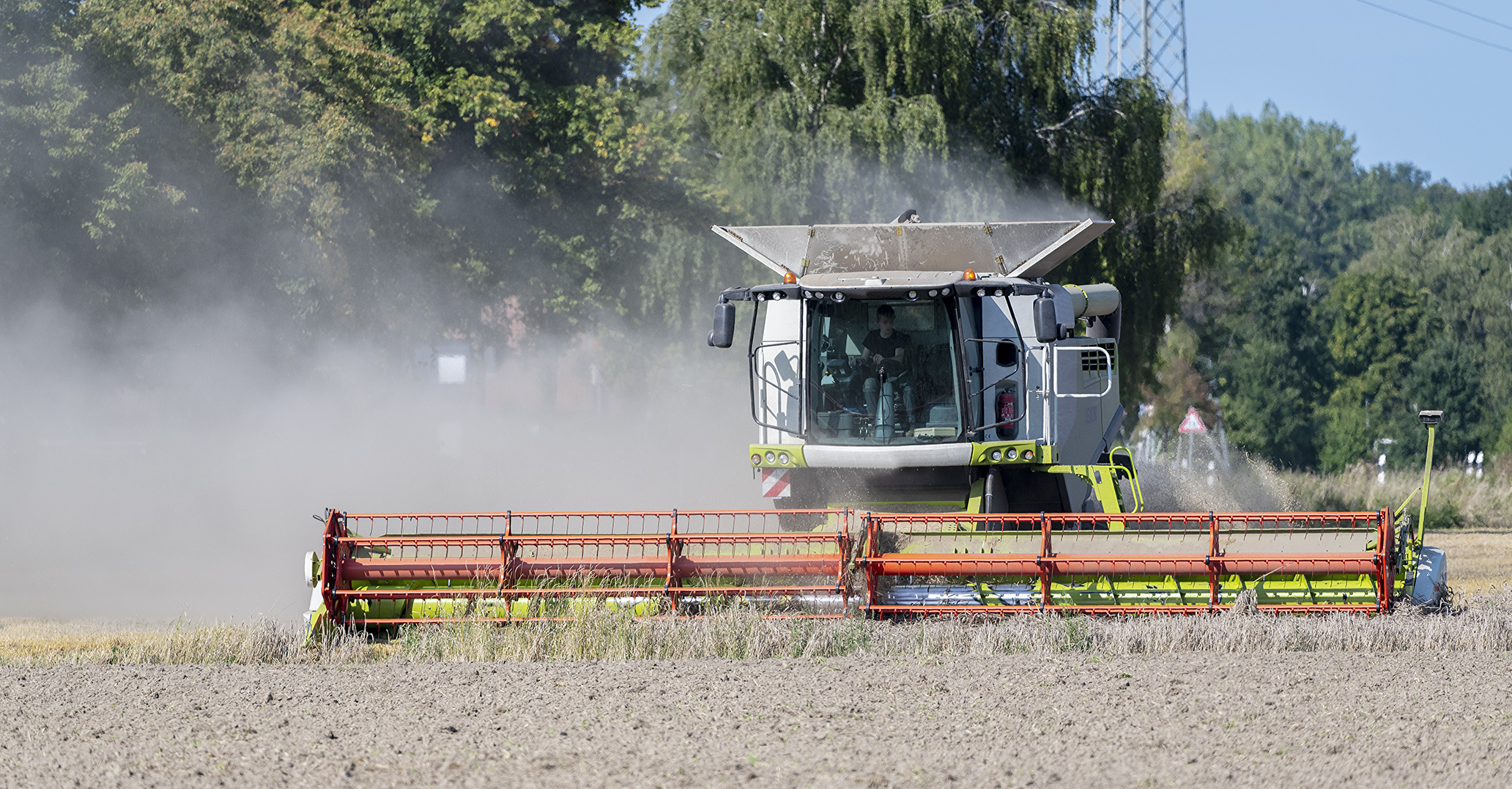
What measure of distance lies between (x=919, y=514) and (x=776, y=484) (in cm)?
198

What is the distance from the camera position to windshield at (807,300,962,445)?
35.8 ft

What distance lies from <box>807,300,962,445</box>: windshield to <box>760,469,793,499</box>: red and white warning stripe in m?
0.54

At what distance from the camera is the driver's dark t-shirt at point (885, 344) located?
11078 mm

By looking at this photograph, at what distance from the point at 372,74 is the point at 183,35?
8.23 feet

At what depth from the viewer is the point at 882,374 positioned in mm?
11062

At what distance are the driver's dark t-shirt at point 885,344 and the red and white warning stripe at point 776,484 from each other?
1.18m

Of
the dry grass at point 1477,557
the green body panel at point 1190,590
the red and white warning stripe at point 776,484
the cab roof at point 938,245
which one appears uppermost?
the cab roof at point 938,245

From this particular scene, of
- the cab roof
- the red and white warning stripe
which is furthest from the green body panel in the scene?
the cab roof

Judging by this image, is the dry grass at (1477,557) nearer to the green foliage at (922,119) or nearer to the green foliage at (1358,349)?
the green foliage at (922,119)

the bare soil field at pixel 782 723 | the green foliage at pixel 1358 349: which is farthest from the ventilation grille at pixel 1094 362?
the green foliage at pixel 1358 349

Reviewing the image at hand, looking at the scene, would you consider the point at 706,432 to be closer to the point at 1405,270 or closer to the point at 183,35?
the point at 183,35

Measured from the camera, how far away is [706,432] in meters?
25.6

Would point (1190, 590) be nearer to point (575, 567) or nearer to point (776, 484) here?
point (776, 484)

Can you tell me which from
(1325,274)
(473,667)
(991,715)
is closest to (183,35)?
(473,667)
